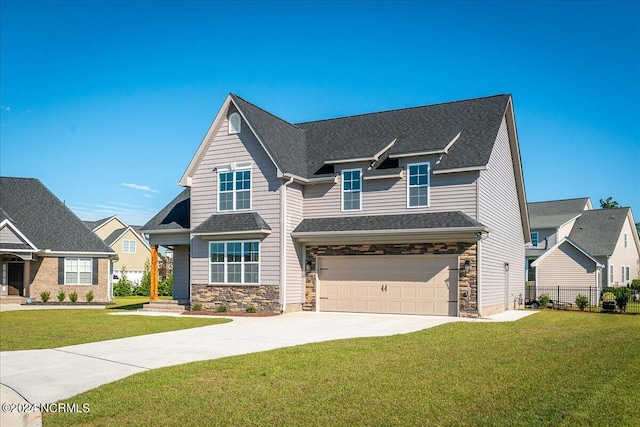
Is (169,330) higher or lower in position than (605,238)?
lower

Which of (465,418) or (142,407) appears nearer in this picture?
(465,418)

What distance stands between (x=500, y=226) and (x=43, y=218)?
25.4 meters

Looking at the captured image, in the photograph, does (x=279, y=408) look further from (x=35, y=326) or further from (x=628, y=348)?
(x=35, y=326)

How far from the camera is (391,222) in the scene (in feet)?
74.0

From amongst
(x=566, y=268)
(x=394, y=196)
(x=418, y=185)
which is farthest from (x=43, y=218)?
(x=566, y=268)

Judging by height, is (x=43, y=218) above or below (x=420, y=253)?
above

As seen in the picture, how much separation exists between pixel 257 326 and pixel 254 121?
9450mm

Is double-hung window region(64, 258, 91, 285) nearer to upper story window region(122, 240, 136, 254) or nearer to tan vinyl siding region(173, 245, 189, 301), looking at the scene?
tan vinyl siding region(173, 245, 189, 301)

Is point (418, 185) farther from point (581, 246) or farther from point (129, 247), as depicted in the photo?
point (129, 247)

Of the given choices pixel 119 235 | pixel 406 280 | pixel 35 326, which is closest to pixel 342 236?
pixel 406 280

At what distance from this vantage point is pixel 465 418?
7027 mm

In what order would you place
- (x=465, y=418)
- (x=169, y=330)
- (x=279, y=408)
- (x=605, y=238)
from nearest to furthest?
1. (x=465, y=418)
2. (x=279, y=408)
3. (x=169, y=330)
4. (x=605, y=238)

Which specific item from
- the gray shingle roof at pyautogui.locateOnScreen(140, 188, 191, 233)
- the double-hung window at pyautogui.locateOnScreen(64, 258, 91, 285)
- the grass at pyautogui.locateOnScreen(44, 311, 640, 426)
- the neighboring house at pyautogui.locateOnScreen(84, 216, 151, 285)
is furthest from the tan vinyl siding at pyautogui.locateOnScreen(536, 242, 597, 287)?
the neighboring house at pyautogui.locateOnScreen(84, 216, 151, 285)

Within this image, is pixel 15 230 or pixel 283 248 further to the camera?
pixel 15 230
